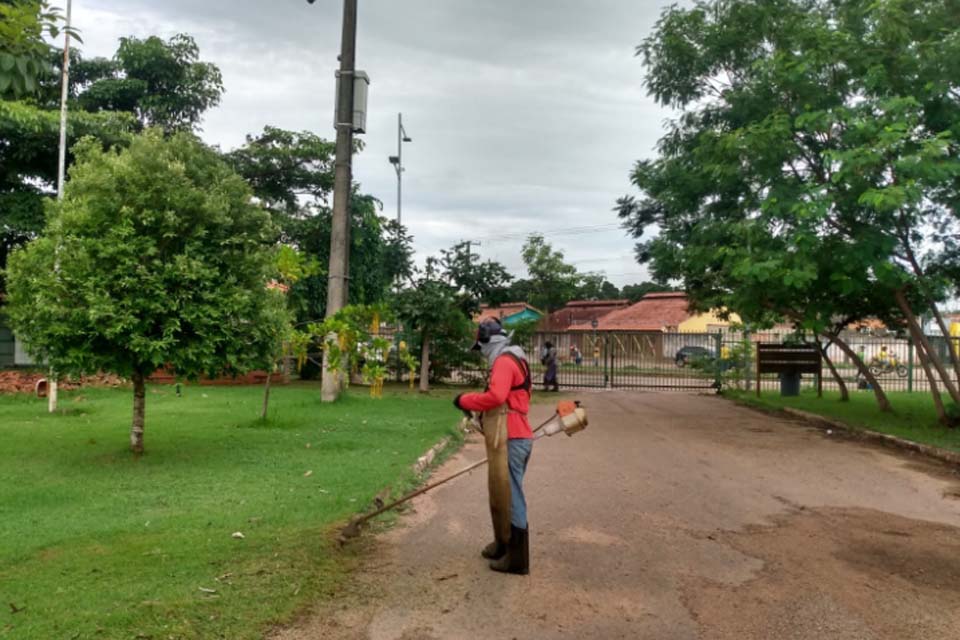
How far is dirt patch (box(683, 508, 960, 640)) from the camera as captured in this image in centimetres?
416

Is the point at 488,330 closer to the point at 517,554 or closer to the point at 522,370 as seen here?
the point at 522,370

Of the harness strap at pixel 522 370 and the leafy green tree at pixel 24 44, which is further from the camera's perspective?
the harness strap at pixel 522 370

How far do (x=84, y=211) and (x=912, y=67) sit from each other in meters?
10.8

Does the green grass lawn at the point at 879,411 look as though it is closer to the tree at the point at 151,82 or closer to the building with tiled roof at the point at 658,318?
the tree at the point at 151,82

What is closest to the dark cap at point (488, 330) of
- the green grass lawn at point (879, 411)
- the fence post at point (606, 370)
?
the green grass lawn at point (879, 411)

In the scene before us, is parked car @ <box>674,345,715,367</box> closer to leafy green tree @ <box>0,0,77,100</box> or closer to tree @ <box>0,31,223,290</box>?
tree @ <box>0,31,223,290</box>

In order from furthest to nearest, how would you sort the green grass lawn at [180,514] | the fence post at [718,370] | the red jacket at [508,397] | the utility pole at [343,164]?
the fence post at [718,370]
the utility pole at [343,164]
the red jacket at [508,397]
the green grass lawn at [180,514]

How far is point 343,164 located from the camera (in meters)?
14.4

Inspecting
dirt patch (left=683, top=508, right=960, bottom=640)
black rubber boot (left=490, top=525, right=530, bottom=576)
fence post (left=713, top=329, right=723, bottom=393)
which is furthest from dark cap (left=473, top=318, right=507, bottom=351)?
fence post (left=713, top=329, right=723, bottom=393)

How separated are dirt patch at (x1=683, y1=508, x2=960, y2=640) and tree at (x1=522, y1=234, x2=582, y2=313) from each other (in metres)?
45.5

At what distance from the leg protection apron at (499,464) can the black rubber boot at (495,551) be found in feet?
0.55

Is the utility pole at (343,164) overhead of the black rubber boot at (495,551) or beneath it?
overhead

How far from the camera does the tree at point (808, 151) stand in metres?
10.2

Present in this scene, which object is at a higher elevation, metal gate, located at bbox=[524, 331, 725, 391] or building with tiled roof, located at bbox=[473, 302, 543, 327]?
building with tiled roof, located at bbox=[473, 302, 543, 327]
